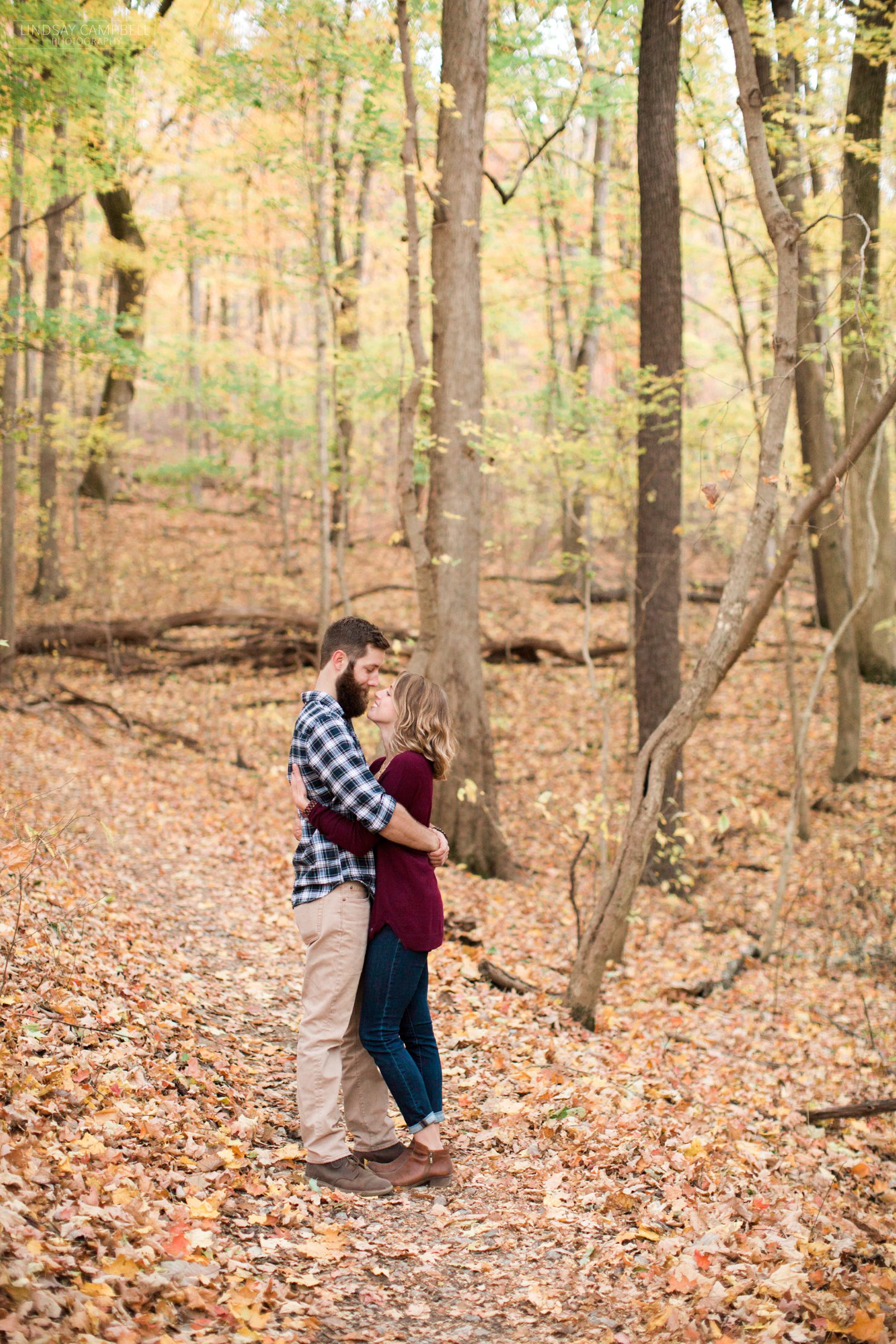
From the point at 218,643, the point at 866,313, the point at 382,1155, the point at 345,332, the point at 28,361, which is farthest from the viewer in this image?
the point at 28,361

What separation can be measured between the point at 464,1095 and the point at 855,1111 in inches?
80.5

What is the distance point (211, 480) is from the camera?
974 inches

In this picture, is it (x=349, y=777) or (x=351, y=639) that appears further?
(x=351, y=639)

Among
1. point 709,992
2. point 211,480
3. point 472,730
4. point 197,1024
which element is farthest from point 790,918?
point 211,480

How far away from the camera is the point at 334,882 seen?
3.39m

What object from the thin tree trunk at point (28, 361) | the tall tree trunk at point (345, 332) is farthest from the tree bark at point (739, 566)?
the thin tree trunk at point (28, 361)

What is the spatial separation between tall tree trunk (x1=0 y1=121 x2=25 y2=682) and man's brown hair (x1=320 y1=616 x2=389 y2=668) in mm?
7649

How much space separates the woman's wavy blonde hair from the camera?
11.4 feet

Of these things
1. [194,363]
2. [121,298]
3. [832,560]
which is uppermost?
[121,298]

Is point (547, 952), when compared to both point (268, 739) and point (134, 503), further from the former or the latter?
point (134, 503)

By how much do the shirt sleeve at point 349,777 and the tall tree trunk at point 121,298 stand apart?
1319 centimetres

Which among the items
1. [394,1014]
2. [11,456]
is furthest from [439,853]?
[11,456]

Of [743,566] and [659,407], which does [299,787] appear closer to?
[743,566]

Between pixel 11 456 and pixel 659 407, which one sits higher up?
pixel 659 407
